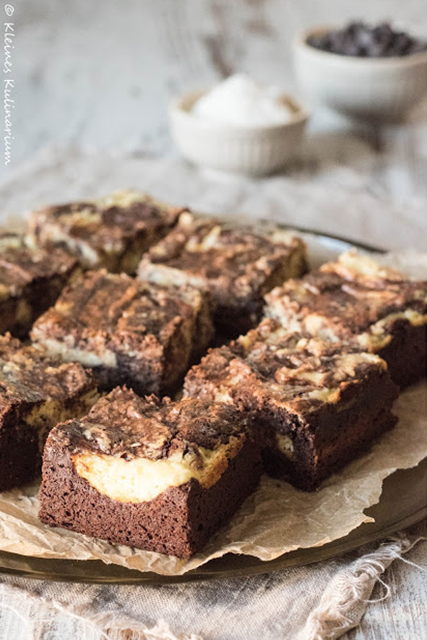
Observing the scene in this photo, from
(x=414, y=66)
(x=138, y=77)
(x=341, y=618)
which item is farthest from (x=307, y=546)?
(x=138, y=77)

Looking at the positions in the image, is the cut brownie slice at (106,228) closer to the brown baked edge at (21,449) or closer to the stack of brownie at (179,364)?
the stack of brownie at (179,364)

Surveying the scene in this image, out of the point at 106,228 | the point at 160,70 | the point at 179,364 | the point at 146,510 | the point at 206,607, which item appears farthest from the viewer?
the point at 160,70

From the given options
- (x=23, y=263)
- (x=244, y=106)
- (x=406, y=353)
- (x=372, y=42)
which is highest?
(x=372, y=42)

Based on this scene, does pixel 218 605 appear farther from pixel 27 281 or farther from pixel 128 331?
pixel 27 281

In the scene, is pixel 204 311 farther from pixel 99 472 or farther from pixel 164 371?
pixel 99 472

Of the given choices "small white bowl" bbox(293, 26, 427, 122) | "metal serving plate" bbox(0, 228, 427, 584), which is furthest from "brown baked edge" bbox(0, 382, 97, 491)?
"small white bowl" bbox(293, 26, 427, 122)

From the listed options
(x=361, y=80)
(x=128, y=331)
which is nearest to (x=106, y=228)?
(x=128, y=331)
